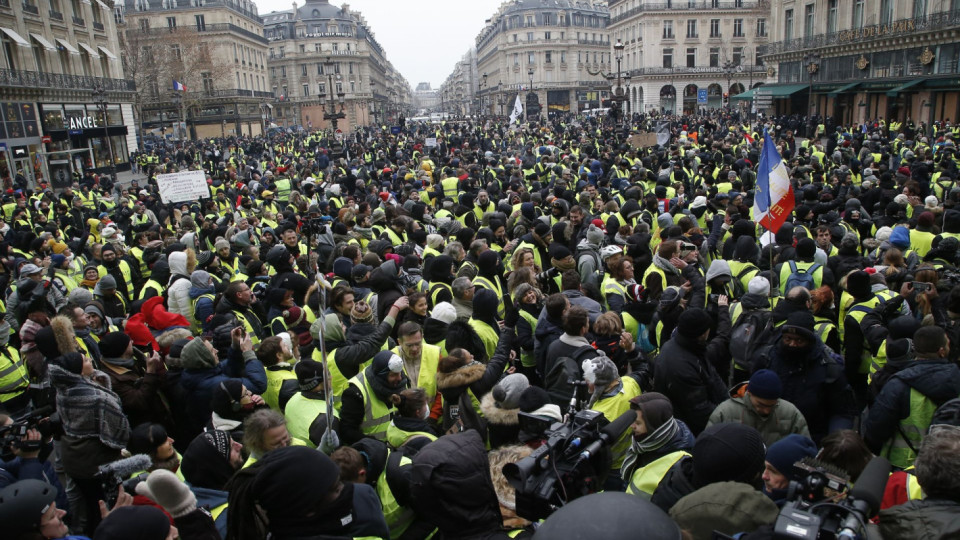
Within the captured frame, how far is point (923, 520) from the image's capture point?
8.11ft

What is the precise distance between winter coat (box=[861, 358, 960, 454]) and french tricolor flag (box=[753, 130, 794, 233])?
9.53 ft

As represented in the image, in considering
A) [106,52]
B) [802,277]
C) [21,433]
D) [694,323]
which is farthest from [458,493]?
[106,52]

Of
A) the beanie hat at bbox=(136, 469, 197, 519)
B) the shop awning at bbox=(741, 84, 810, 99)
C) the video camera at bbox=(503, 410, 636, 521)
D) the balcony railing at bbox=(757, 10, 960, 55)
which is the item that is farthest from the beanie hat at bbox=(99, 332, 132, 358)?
the shop awning at bbox=(741, 84, 810, 99)

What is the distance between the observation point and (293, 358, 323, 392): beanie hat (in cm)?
443

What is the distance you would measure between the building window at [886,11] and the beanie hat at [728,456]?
124 ft

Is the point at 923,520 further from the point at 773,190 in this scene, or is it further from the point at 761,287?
the point at 773,190

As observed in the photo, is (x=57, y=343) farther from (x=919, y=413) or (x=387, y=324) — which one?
A: (x=919, y=413)

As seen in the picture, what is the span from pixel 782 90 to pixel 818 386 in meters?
44.1

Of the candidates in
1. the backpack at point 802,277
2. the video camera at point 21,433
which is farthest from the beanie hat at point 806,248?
the video camera at point 21,433

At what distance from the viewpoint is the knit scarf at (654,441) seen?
3402mm

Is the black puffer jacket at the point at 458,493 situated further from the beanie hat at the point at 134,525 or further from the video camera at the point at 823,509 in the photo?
the video camera at the point at 823,509

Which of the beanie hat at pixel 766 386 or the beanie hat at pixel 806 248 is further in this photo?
the beanie hat at pixel 806 248

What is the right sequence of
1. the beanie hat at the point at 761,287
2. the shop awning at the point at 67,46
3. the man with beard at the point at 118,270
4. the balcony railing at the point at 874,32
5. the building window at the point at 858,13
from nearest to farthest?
the beanie hat at the point at 761,287
the man with beard at the point at 118,270
the balcony railing at the point at 874,32
the shop awning at the point at 67,46
the building window at the point at 858,13

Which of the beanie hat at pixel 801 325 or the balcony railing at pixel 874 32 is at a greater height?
the balcony railing at pixel 874 32
